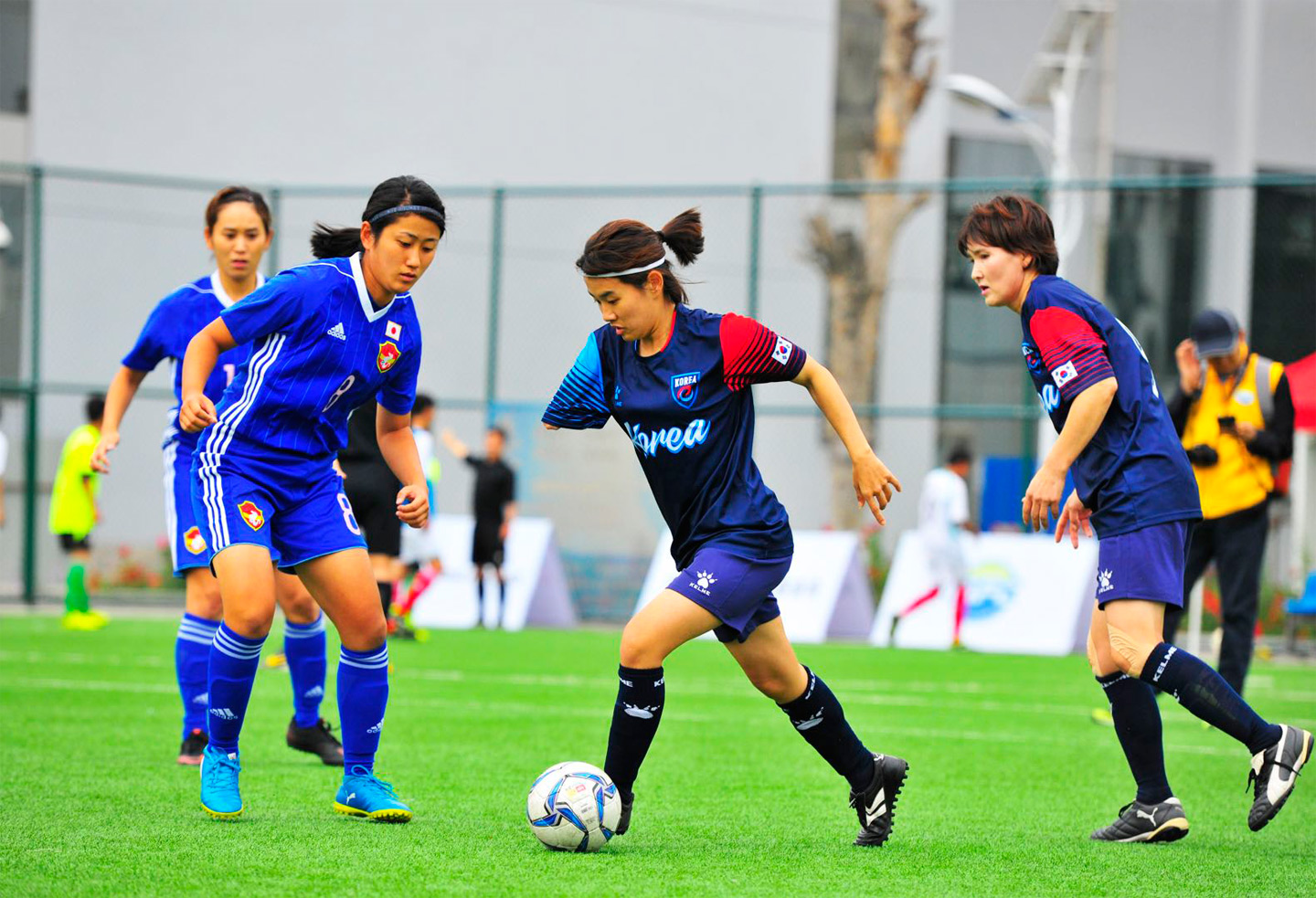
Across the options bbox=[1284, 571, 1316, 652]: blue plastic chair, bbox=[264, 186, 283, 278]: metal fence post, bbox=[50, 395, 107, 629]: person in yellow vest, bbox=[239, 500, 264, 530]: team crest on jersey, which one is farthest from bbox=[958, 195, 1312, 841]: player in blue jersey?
bbox=[264, 186, 283, 278]: metal fence post

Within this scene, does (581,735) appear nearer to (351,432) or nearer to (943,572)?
(351,432)

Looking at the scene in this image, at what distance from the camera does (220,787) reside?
16.8 ft

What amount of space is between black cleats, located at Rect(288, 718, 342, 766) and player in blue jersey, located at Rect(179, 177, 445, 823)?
1.33m

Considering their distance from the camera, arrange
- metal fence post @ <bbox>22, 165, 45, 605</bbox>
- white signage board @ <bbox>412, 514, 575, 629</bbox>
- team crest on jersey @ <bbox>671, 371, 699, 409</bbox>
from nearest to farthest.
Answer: team crest on jersey @ <bbox>671, 371, 699, 409</bbox> → white signage board @ <bbox>412, 514, 575, 629</bbox> → metal fence post @ <bbox>22, 165, 45, 605</bbox>

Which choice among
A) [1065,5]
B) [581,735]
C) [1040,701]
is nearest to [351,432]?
[581,735]

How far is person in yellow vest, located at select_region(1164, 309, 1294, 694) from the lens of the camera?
7.89 metres

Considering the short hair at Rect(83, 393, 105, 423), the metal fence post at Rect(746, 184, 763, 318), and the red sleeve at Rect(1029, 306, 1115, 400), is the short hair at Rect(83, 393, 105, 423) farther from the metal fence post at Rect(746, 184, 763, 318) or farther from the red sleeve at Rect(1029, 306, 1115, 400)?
the red sleeve at Rect(1029, 306, 1115, 400)

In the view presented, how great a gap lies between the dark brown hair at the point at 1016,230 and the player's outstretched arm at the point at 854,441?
0.75m

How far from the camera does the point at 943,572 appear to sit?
14.5m

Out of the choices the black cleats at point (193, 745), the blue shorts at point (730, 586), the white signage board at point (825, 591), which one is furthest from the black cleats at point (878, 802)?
the white signage board at point (825, 591)

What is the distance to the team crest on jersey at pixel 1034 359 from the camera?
510 cm

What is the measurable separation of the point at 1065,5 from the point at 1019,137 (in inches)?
323

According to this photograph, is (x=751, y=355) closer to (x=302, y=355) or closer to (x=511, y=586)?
(x=302, y=355)

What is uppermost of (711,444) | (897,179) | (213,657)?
(897,179)
